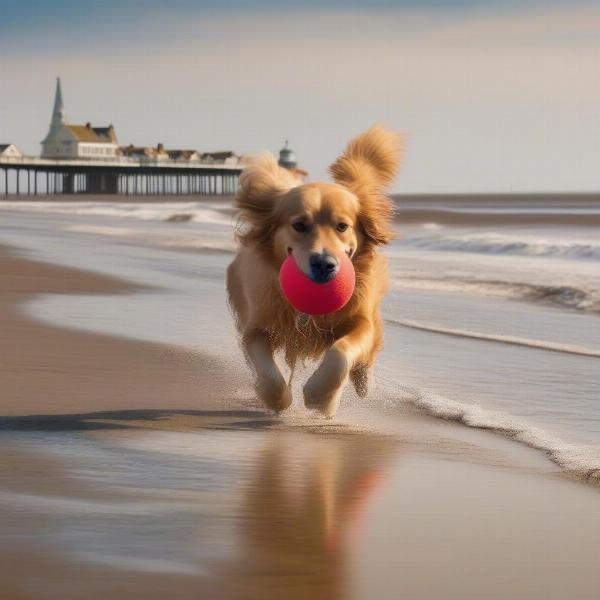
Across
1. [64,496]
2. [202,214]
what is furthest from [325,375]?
[202,214]

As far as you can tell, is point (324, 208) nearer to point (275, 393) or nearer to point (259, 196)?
point (259, 196)

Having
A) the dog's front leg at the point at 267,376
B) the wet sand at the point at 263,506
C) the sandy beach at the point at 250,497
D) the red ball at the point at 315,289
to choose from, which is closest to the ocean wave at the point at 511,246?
the sandy beach at the point at 250,497

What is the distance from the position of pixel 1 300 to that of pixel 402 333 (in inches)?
148

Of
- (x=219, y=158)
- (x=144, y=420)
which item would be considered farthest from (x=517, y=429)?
(x=219, y=158)

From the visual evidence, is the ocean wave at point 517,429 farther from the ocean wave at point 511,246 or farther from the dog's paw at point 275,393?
the ocean wave at point 511,246

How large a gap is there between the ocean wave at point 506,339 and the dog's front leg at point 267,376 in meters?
2.87

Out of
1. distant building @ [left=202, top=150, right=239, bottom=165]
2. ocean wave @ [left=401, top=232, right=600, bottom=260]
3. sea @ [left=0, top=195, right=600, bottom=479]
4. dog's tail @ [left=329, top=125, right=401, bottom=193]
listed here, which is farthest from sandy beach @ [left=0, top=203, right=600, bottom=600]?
distant building @ [left=202, top=150, right=239, bottom=165]

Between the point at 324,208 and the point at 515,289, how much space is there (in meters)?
8.57

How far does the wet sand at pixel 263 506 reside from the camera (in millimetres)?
3568

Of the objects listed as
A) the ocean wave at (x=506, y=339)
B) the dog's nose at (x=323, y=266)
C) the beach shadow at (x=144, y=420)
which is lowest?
the ocean wave at (x=506, y=339)

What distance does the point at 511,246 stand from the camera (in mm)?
25703

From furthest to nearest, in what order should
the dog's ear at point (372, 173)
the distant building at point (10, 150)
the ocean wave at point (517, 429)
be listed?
the distant building at point (10, 150) → the dog's ear at point (372, 173) → the ocean wave at point (517, 429)

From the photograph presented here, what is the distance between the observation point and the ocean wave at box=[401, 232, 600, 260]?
78.1ft

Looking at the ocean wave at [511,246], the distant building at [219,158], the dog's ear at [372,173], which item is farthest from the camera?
the distant building at [219,158]
